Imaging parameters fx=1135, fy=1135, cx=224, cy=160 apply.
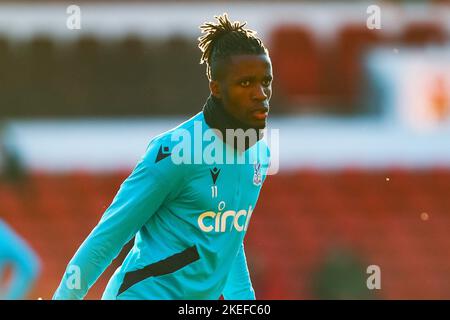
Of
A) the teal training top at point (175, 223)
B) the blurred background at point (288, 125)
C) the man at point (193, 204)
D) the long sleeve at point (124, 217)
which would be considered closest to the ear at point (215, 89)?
the man at point (193, 204)

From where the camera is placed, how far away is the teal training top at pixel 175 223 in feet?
11.5

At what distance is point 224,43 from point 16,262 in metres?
1.95

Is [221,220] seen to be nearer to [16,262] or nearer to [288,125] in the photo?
[16,262]

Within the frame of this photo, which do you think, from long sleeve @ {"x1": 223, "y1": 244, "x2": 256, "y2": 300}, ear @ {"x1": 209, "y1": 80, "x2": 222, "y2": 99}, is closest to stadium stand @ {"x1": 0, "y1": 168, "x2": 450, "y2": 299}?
long sleeve @ {"x1": 223, "y1": 244, "x2": 256, "y2": 300}

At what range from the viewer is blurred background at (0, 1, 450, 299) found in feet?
35.7

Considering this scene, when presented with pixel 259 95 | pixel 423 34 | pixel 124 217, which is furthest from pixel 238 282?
pixel 423 34

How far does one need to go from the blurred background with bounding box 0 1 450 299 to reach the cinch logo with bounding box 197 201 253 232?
20.8 ft

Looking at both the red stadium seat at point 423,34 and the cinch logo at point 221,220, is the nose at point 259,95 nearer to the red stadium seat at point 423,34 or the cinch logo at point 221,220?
the cinch logo at point 221,220

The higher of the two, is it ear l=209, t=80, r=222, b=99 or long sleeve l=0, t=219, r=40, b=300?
ear l=209, t=80, r=222, b=99

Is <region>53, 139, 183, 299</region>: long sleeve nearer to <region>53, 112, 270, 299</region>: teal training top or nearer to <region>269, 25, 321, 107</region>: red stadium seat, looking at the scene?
<region>53, 112, 270, 299</region>: teal training top

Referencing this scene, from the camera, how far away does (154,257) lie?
3.60m

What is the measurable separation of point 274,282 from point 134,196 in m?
6.94
